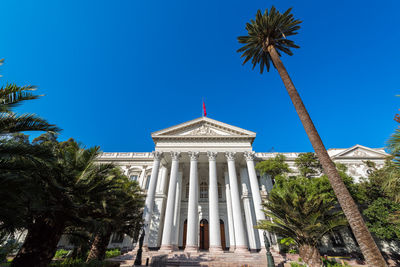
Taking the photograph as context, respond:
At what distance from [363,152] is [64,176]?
110ft

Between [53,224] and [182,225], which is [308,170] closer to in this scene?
[182,225]

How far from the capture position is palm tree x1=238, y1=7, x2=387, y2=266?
19.9 feet

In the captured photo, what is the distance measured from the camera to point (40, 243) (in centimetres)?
607

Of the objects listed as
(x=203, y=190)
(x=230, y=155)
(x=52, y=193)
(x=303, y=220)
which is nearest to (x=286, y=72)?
(x=303, y=220)

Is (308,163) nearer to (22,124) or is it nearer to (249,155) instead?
(249,155)

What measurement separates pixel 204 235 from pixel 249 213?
6257 millimetres

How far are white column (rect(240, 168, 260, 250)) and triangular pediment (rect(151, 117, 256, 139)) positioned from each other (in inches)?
198

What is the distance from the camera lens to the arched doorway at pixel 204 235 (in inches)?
814

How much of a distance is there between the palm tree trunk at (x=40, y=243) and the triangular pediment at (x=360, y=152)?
29662 mm

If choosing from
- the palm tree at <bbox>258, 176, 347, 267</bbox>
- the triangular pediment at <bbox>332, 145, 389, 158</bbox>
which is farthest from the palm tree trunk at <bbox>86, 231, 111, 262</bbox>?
the triangular pediment at <bbox>332, 145, 389, 158</bbox>

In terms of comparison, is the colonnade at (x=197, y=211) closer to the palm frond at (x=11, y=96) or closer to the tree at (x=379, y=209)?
the tree at (x=379, y=209)

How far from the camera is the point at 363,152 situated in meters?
24.6

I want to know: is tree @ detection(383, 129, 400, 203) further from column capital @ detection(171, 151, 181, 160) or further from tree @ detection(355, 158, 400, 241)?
column capital @ detection(171, 151, 181, 160)

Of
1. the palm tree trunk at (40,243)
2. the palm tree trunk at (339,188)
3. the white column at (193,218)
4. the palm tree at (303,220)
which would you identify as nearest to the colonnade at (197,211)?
the white column at (193,218)
